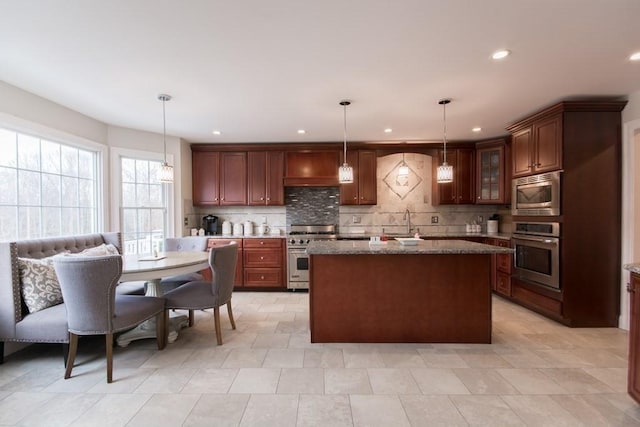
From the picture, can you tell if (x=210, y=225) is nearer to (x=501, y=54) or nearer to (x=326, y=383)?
(x=326, y=383)

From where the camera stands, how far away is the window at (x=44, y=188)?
274 centimetres

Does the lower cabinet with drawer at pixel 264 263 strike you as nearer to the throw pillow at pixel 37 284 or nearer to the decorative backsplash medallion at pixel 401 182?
the decorative backsplash medallion at pixel 401 182

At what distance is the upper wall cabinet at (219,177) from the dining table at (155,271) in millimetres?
1904

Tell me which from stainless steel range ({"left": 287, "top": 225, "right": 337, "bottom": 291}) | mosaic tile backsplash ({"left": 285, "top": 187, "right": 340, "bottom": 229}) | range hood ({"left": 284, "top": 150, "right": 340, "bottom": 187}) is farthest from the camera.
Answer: mosaic tile backsplash ({"left": 285, "top": 187, "right": 340, "bottom": 229})

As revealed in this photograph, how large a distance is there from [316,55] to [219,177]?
10.6 feet

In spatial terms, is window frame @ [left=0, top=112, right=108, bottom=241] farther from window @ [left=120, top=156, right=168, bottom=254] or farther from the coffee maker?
the coffee maker

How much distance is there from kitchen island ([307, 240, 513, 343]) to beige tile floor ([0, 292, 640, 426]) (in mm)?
136

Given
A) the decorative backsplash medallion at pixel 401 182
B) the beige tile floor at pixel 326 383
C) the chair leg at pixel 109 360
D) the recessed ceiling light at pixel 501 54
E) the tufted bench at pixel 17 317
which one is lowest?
the beige tile floor at pixel 326 383

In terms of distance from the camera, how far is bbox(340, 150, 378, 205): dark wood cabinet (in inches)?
193

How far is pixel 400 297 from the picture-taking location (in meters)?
2.77

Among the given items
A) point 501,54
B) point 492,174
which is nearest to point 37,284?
point 501,54

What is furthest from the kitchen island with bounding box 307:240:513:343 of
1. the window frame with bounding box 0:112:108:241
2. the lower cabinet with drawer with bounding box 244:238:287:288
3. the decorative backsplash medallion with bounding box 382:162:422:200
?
the window frame with bounding box 0:112:108:241

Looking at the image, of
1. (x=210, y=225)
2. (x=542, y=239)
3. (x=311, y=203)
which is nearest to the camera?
(x=542, y=239)

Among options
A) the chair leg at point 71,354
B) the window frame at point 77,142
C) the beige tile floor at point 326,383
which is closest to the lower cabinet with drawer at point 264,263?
the beige tile floor at point 326,383
